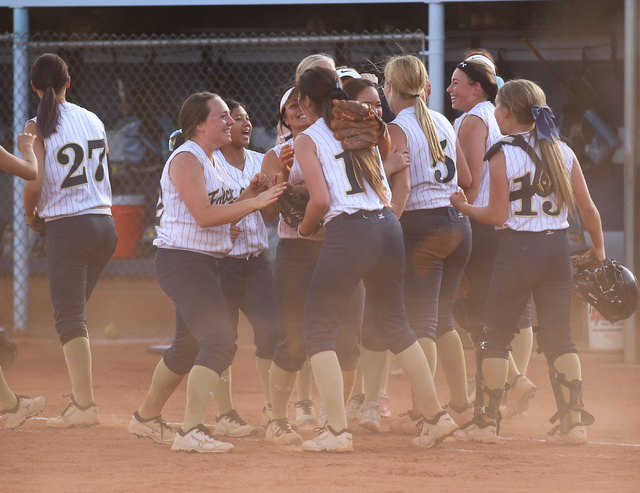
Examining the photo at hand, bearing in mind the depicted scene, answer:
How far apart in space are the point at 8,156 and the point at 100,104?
10014mm

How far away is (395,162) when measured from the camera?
409 centimetres

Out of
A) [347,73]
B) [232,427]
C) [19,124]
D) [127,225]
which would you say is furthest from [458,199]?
[127,225]

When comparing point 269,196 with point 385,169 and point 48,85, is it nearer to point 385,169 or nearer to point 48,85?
point 385,169

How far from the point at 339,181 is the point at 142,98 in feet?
32.7

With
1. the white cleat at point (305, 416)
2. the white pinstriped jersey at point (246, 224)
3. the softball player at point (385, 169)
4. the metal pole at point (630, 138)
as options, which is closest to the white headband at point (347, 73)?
the softball player at point (385, 169)

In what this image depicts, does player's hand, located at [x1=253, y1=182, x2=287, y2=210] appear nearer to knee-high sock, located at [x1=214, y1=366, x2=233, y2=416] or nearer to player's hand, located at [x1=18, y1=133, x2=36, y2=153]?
knee-high sock, located at [x1=214, y1=366, x2=233, y2=416]

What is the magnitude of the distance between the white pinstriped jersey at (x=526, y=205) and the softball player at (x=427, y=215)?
1.11 ft

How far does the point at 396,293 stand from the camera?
3809 millimetres

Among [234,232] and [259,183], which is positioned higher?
[259,183]

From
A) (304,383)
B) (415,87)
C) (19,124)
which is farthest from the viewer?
(19,124)

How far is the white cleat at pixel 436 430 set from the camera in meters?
3.82

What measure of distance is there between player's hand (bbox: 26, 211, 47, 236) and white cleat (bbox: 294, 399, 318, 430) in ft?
6.10

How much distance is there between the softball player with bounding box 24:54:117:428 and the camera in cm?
451

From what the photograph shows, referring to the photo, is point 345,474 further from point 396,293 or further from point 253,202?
point 253,202
